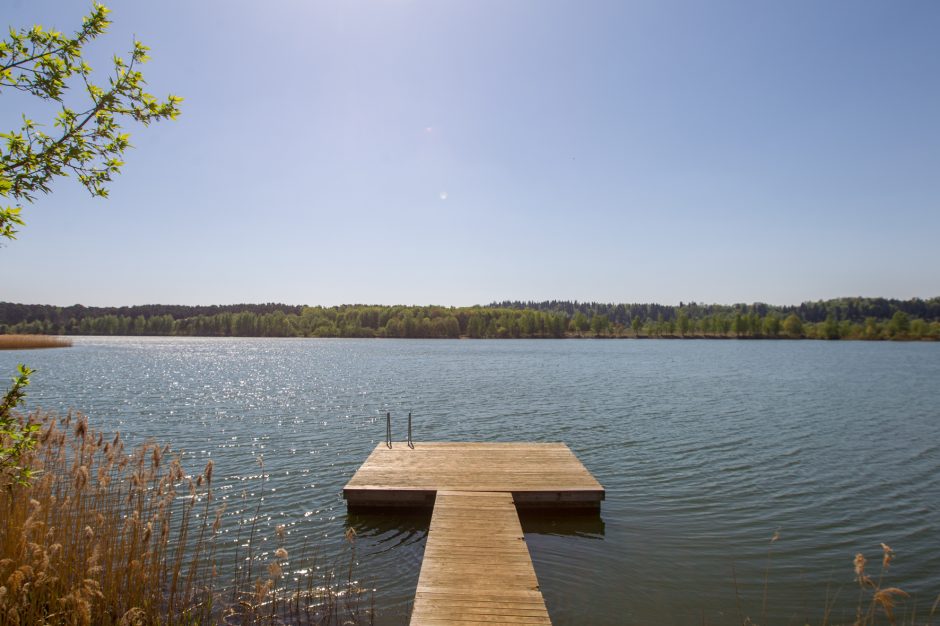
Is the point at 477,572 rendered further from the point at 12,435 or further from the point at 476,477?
the point at 12,435

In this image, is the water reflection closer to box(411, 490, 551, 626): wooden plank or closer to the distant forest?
box(411, 490, 551, 626): wooden plank

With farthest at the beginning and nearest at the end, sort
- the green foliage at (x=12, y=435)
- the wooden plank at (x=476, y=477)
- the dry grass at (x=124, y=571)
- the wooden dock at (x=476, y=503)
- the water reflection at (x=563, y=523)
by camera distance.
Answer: the wooden plank at (x=476, y=477), the water reflection at (x=563, y=523), the wooden dock at (x=476, y=503), the dry grass at (x=124, y=571), the green foliage at (x=12, y=435)

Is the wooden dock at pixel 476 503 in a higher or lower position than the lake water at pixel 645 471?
higher

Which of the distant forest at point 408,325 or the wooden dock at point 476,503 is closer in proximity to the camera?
the wooden dock at point 476,503

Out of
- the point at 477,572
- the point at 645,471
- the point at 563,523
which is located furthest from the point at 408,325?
the point at 477,572

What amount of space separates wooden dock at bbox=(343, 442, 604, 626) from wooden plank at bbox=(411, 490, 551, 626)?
0.5 inches

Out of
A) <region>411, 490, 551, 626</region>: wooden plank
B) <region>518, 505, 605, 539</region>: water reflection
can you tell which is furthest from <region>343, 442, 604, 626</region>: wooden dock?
<region>518, 505, 605, 539</region>: water reflection

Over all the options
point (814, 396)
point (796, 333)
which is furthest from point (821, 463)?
point (796, 333)

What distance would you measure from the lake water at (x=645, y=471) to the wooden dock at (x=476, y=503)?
0.66 metres

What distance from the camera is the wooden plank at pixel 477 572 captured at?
6070 millimetres

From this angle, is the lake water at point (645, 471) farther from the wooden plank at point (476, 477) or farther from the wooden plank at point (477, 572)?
the wooden plank at point (477, 572)

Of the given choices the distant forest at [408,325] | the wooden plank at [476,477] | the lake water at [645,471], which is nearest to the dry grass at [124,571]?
the lake water at [645,471]

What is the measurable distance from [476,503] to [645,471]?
7240 millimetres

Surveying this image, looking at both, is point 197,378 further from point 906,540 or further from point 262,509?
point 906,540
